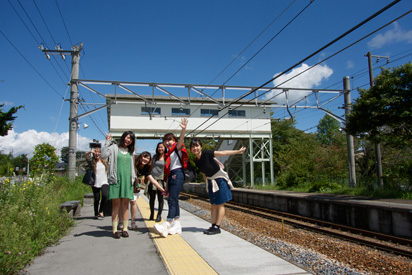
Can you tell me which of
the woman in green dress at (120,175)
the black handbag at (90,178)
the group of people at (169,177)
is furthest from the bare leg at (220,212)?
the black handbag at (90,178)

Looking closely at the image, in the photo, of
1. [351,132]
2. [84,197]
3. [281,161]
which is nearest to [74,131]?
[84,197]

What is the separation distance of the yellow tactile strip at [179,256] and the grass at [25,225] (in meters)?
1.64

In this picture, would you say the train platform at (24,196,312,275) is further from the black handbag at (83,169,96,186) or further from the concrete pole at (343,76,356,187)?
the concrete pole at (343,76,356,187)

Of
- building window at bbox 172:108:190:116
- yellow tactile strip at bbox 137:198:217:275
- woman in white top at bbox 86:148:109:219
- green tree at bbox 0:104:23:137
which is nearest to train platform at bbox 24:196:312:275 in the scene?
yellow tactile strip at bbox 137:198:217:275

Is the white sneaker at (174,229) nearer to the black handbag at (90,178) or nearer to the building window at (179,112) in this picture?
the black handbag at (90,178)

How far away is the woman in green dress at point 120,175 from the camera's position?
5090mm

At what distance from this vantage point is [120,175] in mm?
5180

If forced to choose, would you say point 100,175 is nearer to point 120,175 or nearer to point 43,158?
point 120,175

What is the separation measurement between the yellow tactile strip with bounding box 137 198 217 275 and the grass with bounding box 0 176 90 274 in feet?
5.37

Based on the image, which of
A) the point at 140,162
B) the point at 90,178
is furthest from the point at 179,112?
the point at 140,162

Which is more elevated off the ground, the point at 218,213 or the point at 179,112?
the point at 179,112

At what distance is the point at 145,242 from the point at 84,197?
6733mm

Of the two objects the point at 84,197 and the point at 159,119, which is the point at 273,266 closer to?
the point at 84,197

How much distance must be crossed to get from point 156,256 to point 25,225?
2.05 metres
